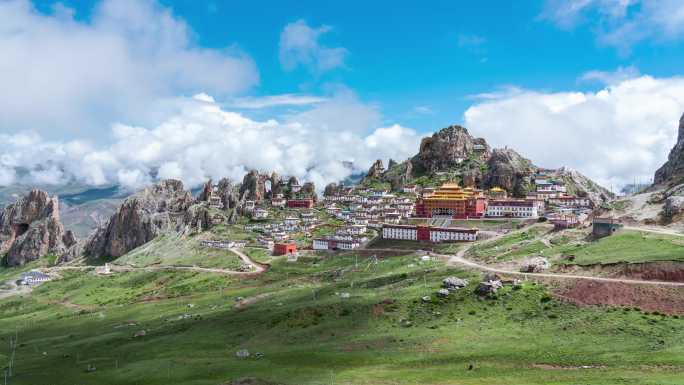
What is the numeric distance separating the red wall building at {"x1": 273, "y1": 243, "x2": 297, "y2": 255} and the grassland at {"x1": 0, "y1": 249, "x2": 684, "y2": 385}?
57.8 m

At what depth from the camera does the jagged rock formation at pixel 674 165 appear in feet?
508

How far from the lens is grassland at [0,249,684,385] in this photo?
62.2m

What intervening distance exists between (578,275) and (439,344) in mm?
33058

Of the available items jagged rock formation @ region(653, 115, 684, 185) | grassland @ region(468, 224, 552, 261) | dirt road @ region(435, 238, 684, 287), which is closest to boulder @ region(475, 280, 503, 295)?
dirt road @ region(435, 238, 684, 287)

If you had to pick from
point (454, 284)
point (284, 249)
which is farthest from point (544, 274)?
point (284, 249)

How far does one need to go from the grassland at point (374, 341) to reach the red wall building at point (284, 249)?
5776 centimetres

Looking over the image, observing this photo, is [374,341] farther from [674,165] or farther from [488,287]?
[674,165]

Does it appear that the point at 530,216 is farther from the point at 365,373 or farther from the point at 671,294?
the point at 365,373

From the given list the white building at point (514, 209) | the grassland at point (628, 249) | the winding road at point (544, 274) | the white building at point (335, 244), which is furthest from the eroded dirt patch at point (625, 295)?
the white building at point (514, 209)

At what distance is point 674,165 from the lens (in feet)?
527

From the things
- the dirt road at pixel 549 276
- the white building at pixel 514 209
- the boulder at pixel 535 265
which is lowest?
the dirt road at pixel 549 276

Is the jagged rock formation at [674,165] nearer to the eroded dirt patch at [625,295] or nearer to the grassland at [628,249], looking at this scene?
the grassland at [628,249]

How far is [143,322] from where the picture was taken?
120 m

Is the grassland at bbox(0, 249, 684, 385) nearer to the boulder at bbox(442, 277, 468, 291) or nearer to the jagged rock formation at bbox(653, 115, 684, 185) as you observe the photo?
the boulder at bbox(442, 277, 468, 291)
